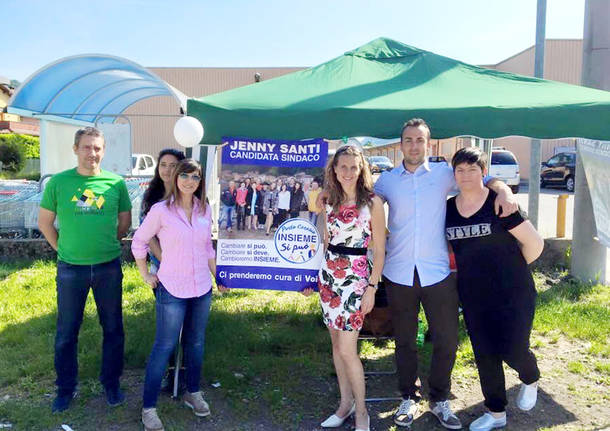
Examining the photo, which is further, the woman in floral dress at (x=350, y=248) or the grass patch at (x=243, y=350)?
the grass patch at (x=243, y=350)

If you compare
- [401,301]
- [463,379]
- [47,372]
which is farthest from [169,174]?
[463,379]

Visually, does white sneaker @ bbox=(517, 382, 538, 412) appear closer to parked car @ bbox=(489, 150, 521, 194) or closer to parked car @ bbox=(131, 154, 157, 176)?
parked car @ bbox=(131, 154, 157, 176)

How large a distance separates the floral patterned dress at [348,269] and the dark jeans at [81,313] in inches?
60.2

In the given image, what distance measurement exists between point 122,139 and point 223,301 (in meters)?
4.76

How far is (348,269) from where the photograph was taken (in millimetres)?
3080

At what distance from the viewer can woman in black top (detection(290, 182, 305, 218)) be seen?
12.6 ft

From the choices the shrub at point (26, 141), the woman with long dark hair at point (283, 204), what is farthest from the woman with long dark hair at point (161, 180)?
the shrub at point (26, 141)

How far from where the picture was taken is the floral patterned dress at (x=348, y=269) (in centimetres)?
306

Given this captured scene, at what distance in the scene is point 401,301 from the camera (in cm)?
327

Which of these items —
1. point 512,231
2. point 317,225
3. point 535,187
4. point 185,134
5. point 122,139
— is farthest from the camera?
point 122,139

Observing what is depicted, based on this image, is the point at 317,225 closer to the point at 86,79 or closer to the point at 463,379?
the point at 463,379

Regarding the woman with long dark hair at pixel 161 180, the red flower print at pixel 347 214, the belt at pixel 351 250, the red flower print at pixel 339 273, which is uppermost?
the woman with long dark hair at pixel 161 180

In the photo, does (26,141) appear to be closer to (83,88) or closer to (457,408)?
(83,88)

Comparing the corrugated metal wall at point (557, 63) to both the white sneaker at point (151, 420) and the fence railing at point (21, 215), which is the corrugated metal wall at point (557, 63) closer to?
the fence railing at point (21, 215)
